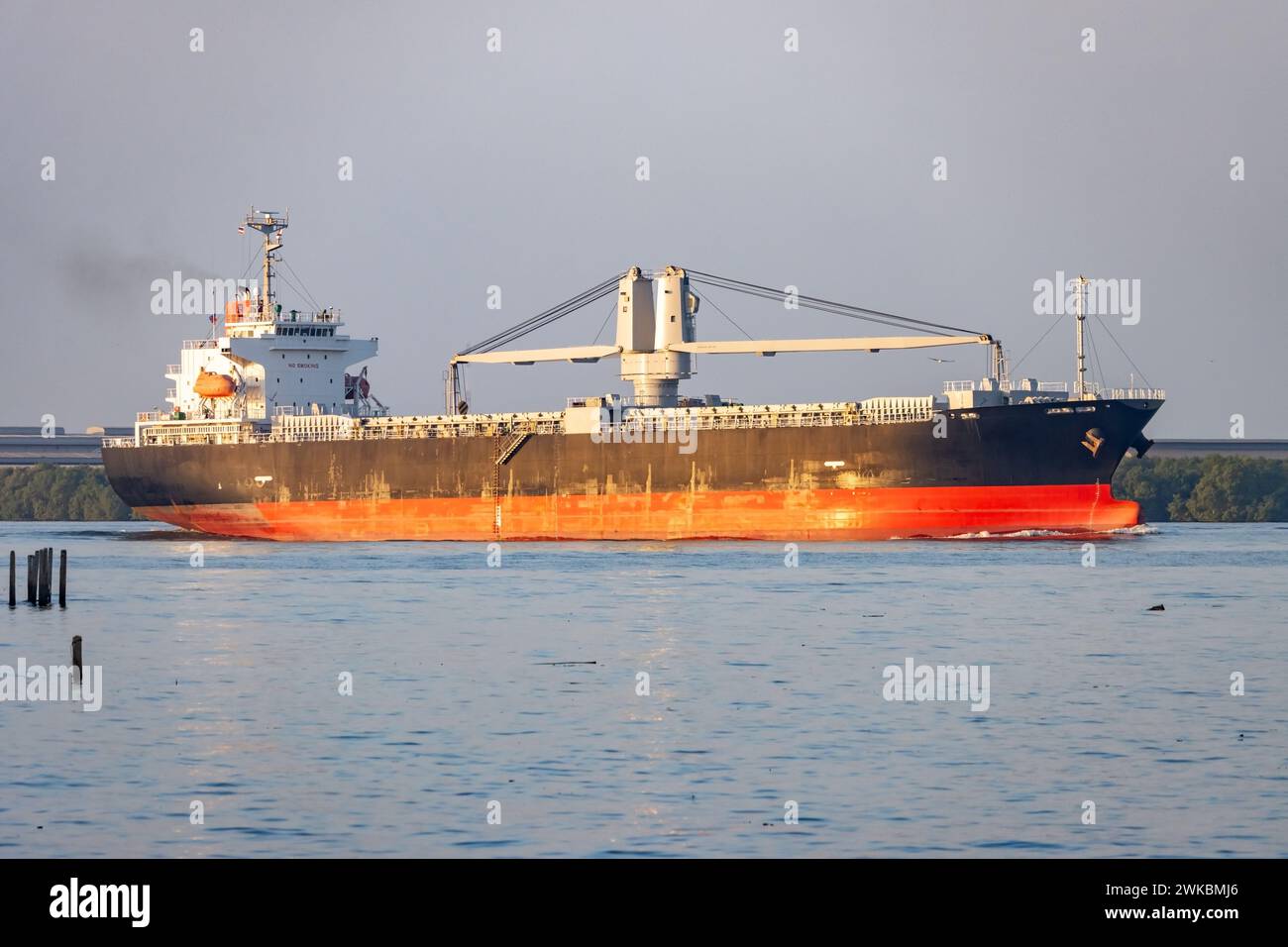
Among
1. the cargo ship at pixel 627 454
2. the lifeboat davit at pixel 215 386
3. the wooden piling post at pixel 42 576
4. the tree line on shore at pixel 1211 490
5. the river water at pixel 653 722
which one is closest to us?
the river water at pixel 653 722

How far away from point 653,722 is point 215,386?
52343 millimetres

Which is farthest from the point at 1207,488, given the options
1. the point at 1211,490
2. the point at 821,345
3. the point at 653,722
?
the point at 653,722

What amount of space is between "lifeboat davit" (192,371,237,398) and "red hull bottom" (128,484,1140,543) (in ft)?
18.4

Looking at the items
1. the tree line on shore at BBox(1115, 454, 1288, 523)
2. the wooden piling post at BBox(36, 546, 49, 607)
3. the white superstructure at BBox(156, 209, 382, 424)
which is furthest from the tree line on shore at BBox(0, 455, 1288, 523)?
the wooden piling post at BBox(36, 546, 49, 607)

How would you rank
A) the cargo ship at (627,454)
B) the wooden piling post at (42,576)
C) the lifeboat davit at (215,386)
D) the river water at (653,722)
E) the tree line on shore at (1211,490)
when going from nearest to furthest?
1. the river water at (653,722)
2. the wooden piling post at (42,576)
3. the cargo ship at (627,454)
4. the lifeboat davit at (215,386)
5. the tree line on shore at (1211,490)

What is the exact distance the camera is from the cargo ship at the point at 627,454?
184 ft

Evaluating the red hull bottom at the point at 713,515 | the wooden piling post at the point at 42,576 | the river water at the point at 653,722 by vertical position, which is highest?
the red hull bottom at the point at 713,515

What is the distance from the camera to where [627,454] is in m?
60.8

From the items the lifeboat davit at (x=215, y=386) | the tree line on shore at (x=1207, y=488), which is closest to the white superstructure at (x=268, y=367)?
the lifeboat davit at (x=215, y=386)

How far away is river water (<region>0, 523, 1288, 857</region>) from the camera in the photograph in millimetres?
17891

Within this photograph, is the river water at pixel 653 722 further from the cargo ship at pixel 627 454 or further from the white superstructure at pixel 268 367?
the white superstructure at pixel 268 367

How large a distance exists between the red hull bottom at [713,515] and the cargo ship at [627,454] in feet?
0.24

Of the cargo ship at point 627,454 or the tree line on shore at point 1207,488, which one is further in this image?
the tree line on shore at point 1207,488
